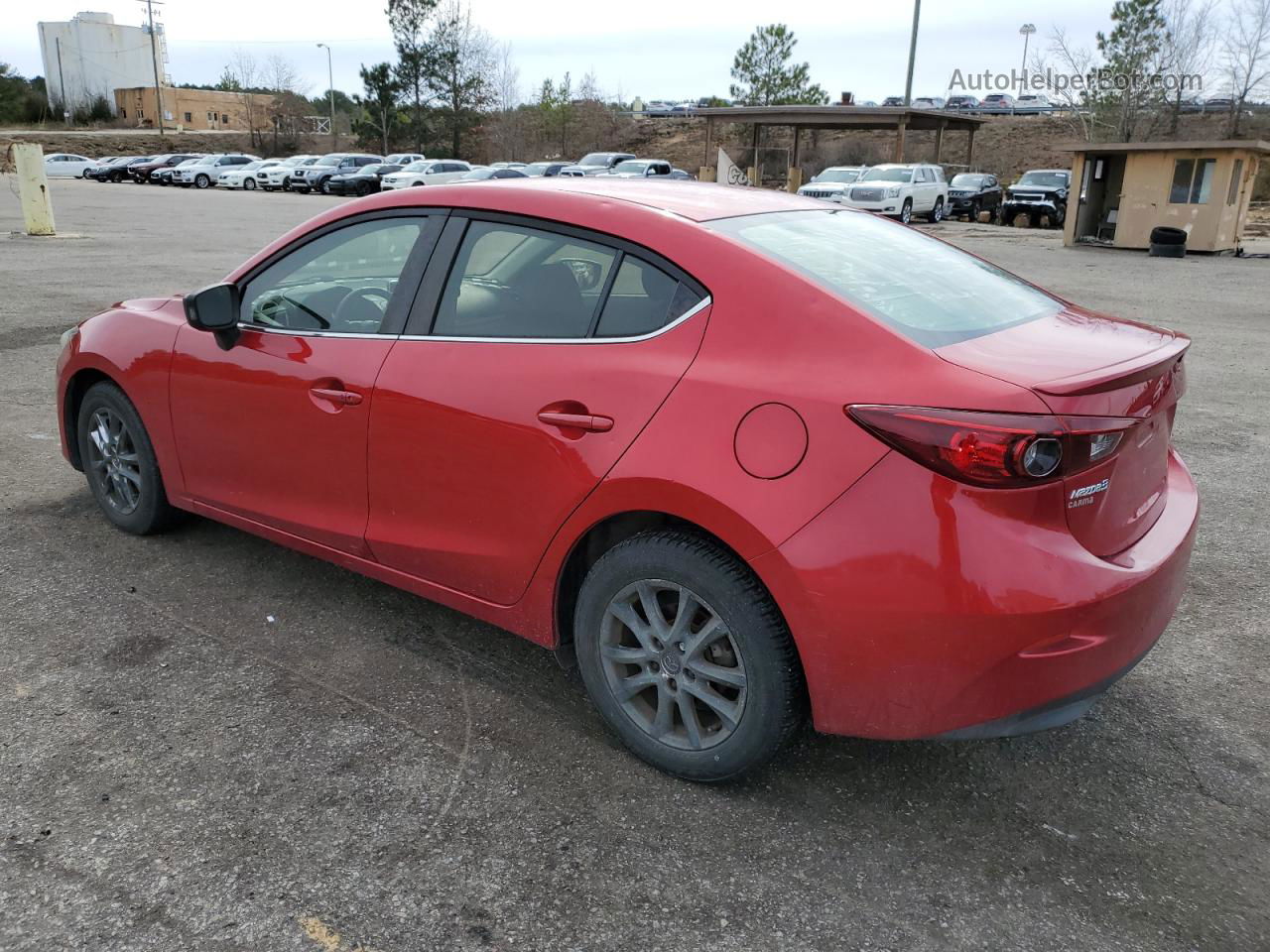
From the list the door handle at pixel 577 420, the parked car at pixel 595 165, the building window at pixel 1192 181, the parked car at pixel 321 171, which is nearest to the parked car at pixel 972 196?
the building window at pixel 1192 181

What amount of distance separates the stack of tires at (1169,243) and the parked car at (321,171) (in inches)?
1295

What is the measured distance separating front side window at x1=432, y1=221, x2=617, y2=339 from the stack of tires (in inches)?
876

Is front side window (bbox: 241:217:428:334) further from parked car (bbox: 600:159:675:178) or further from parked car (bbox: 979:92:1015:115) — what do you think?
parked car (bbox: 979:92:1015:115)

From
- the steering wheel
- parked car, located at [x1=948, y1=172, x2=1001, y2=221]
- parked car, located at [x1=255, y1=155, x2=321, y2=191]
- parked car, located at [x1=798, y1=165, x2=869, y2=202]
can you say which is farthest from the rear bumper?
parked car, located at [x1=255, y1=155, x2=321, y2=191]

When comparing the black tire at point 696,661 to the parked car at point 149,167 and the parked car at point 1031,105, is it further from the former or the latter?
the parked car at point 1031,105

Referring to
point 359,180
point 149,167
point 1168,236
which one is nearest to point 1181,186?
point 1168,236

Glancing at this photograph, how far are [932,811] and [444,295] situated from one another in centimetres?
212

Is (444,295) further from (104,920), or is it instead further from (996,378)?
(104,920)

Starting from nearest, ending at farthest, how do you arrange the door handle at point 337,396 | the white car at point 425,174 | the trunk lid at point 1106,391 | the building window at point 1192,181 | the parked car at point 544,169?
the trunk lid at point 1106,391, the door handle at point 337,396, the building window at point 1192,181, the white car at point 425,174, the parked car at point 544,169

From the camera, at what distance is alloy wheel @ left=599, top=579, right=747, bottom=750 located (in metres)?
2.71

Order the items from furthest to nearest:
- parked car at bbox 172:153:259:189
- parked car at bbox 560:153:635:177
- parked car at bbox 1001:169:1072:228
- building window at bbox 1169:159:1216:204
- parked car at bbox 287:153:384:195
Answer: parked car at bbox 172:153:259:189 < parked car at bbox 287:153:384:195 < parked car at bbox 560:153:635:177 < parked car at bbox 1001:169:1072:228 < building window at bbox 1169:159:1216:204

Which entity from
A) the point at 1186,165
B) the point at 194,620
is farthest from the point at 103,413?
the point at 1186,165

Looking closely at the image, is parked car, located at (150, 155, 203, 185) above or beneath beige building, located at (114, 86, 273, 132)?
beneath

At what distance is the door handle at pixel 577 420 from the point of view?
277cm
